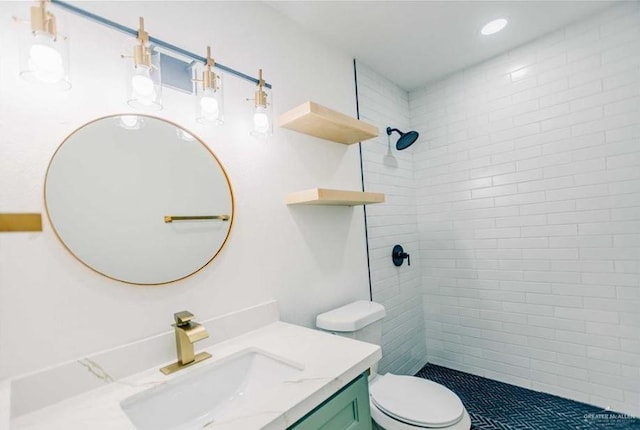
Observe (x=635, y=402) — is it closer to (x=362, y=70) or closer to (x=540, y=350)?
(x=540, y=350)

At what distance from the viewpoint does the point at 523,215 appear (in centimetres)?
205

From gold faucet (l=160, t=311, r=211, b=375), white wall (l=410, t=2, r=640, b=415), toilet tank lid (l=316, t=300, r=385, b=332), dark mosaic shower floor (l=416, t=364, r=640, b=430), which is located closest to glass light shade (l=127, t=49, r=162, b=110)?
gold faucet (l=160, t=311, r=211, b=375)

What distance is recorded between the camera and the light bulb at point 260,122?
130 cm

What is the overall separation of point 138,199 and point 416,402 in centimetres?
140

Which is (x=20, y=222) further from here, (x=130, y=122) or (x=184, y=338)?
(x=184, y=338)

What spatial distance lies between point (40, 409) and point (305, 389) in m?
0.67

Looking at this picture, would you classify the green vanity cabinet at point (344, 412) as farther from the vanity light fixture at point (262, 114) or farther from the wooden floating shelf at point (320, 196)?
the vanity light fixture at point (262, 114)

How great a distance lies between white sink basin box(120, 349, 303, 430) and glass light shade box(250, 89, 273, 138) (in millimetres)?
881

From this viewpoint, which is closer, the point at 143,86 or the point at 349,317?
the point at 143,86

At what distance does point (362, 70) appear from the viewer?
6.91 ft

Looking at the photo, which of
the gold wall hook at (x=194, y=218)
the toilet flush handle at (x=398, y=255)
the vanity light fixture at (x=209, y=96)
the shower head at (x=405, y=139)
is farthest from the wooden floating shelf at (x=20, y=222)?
the shower head at (x=405, y=139)

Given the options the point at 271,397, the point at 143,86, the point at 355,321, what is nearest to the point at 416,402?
the point at 355,321

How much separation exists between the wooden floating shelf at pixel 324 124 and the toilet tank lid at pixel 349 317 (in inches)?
37.4

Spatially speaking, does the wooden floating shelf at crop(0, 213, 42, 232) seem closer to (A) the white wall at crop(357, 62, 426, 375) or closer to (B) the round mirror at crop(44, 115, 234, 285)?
(B) the round mirror at crop(44, 115, 234, 285)
